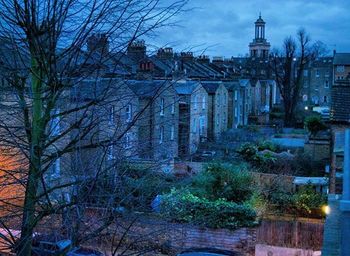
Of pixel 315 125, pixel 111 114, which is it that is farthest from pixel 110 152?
pixel 315 125

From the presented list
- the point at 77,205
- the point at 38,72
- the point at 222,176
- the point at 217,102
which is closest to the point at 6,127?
the point at 38,72

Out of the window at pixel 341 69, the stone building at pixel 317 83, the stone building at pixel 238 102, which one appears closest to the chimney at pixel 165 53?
the stone building at pixel 238 102

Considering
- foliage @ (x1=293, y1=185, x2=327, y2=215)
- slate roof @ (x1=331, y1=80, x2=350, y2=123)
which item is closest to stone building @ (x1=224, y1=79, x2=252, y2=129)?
slate roof @ (x1=331, y1=80, x2=350, y2=123)

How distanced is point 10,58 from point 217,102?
3561cm

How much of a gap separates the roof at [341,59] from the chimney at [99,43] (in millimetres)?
71127

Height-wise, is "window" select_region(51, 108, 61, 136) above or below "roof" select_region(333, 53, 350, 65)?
below

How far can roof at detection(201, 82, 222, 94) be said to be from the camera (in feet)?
128

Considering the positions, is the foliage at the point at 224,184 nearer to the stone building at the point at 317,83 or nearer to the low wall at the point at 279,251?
the low wall at the point at 279,251

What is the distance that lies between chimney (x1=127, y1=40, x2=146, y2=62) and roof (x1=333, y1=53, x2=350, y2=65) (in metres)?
70.5

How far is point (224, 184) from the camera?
20984 millimetres

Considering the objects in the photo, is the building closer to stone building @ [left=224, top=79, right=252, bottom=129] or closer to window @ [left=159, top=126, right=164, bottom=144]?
stone building @ [left=224, top=79, right=252, bottom=129]

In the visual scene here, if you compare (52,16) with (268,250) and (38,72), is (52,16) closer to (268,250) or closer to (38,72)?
(38,72)

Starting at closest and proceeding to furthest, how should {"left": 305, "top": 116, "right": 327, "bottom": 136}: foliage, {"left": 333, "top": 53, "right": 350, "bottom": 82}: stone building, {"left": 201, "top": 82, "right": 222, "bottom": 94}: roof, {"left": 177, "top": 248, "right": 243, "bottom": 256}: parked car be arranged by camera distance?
1. {"left": 177, "top": 248, "right": 243, "bottom": 256}: parked car
2. {"left": 305, "top": 116, "right": 327, "bottom": 136}: foliage
3. {"left": 201, "top": 82, "right": 222, "bottom": 94}: roof
4. {"left": 333, "top": 53, "right": 350, "bottom": 82}: stone building

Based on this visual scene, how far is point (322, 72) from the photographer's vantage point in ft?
268
